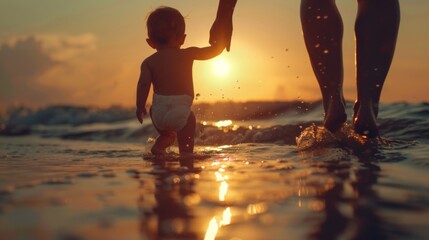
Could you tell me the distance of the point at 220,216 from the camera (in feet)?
5.05

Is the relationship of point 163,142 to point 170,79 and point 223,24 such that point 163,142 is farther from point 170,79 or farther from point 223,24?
point 223,24

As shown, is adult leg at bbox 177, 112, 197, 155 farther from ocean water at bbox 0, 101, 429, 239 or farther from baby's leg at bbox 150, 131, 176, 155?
ocean water at bbox 0, 101, 429, 239

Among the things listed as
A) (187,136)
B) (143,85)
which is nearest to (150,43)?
(143,85)

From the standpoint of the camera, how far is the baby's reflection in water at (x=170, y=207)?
4.52 ft

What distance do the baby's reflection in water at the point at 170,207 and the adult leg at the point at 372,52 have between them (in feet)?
4.96

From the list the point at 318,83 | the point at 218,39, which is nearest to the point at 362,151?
the point at 318,83

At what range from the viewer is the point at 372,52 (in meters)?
3.61

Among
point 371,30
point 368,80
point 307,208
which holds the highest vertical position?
point 371,30

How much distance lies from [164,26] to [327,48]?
123 cm

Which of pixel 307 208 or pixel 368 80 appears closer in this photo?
pixel 307 208

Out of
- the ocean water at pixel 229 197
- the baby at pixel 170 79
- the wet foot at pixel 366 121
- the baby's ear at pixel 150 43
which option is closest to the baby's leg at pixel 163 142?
the baby at pixel 170 79

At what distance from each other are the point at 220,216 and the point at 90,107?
17.4 metres

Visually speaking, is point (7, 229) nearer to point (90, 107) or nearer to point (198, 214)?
point (198, 214)

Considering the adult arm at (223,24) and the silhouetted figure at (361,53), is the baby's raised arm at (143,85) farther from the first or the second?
the silhouetted figure at (361,53)
